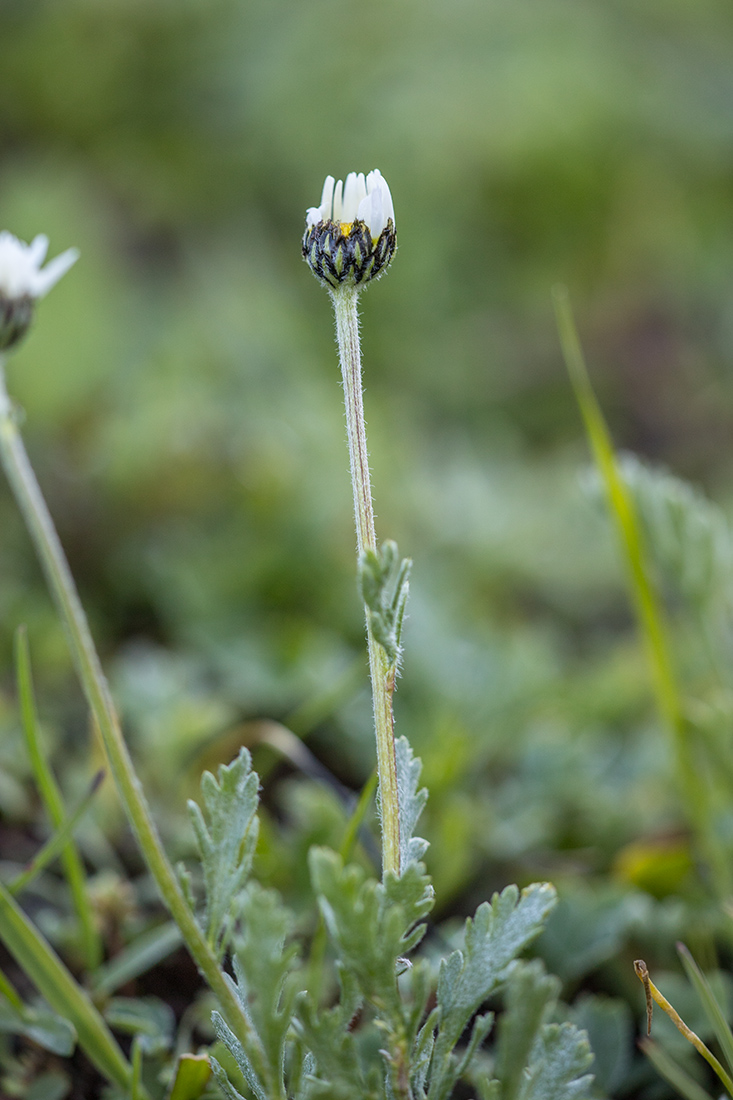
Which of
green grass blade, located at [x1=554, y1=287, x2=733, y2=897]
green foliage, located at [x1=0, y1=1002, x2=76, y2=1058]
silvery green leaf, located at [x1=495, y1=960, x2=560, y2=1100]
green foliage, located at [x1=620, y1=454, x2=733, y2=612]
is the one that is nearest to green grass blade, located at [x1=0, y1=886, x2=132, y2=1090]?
green foliage, located at [x1=0, y1=1002, x2=76, y2=1058]

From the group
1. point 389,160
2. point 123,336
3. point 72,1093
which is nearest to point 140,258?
point 123,336

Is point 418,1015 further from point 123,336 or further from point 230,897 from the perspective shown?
point 123,336

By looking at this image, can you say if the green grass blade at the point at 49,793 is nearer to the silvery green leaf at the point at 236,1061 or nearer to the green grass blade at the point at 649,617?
the silvery green leaf at the point at 236,1061

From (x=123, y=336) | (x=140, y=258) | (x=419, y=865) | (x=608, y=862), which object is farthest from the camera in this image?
(x=140, y=258)

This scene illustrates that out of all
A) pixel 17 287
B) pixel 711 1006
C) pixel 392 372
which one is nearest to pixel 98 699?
pixel 17 287

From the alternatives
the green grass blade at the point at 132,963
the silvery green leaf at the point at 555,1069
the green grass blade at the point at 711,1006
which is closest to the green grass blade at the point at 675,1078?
the green grass blade at the point at 711,1006

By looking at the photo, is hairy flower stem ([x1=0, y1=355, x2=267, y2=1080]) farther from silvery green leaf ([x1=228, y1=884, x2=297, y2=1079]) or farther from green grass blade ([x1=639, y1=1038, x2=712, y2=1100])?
green grass blade ([x1=639, y1=1038, x2=712, y2=1100])
